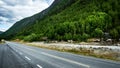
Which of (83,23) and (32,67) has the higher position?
(83,23)

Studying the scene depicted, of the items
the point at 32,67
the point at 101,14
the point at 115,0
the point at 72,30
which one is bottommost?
the point at 32,67

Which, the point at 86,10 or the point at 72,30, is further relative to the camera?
the point at 86,10

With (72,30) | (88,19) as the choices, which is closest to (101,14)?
(88,19)

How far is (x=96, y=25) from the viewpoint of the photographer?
474 feet

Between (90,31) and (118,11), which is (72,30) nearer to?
(90,31)

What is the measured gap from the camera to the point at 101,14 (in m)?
157

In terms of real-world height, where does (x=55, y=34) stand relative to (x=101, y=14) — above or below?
below

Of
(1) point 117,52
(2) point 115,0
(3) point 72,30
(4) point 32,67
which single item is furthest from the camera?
(2) point 115,0

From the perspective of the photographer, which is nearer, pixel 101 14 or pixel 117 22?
pixel 117 22

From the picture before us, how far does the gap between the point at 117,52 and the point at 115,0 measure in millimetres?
A: 162103

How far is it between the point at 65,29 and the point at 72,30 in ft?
28.5

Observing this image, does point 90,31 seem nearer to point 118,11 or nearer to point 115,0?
point 118,11

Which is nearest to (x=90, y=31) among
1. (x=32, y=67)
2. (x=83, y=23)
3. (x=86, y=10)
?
(x=83, y=23)

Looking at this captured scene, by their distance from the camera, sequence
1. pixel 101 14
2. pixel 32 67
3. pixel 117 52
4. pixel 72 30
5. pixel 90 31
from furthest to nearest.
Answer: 1. pixel 101 14
2. pixel 72 30
3. pixel 90 31
4. pixel 117 52
5. pixel 32 67
